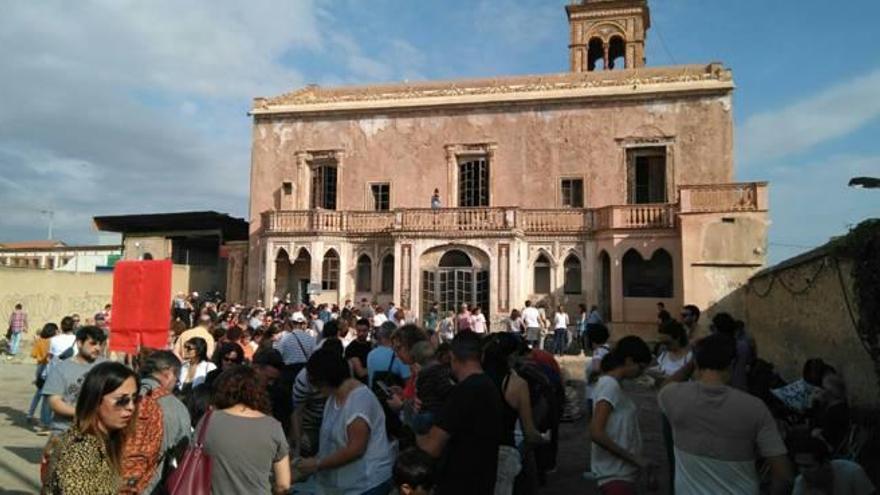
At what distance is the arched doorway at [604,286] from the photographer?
900 inches

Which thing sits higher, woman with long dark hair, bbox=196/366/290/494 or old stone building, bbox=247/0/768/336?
old stone building, bbox=247/0/768/336

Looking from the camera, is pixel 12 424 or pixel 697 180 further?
pixel 697 180

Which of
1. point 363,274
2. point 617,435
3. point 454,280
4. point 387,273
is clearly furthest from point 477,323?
point 617,435

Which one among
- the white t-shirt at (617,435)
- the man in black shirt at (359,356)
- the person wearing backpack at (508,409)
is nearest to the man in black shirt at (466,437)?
the person wearing backpack at (508,409)

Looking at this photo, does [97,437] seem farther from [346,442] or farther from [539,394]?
[539,394]

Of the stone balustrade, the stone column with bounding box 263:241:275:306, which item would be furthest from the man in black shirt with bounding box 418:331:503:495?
the stone column with bounding box 263:241:275:306

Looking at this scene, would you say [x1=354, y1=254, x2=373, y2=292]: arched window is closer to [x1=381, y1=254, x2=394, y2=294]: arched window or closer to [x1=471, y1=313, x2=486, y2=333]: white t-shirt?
[x1=381, y1=254, x2=394, y2=294]: arched window

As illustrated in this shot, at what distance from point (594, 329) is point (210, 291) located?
2740 cm

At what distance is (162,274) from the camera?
8688 mm

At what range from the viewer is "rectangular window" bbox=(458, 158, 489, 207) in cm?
2559

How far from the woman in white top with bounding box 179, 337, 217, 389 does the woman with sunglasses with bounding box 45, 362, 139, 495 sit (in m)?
3.11

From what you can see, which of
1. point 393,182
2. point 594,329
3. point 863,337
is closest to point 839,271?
point 863,337

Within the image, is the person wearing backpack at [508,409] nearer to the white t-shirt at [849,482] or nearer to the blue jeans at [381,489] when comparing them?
the blue jeans at [381,489]

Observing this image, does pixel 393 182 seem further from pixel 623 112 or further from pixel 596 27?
pixel 596 27
